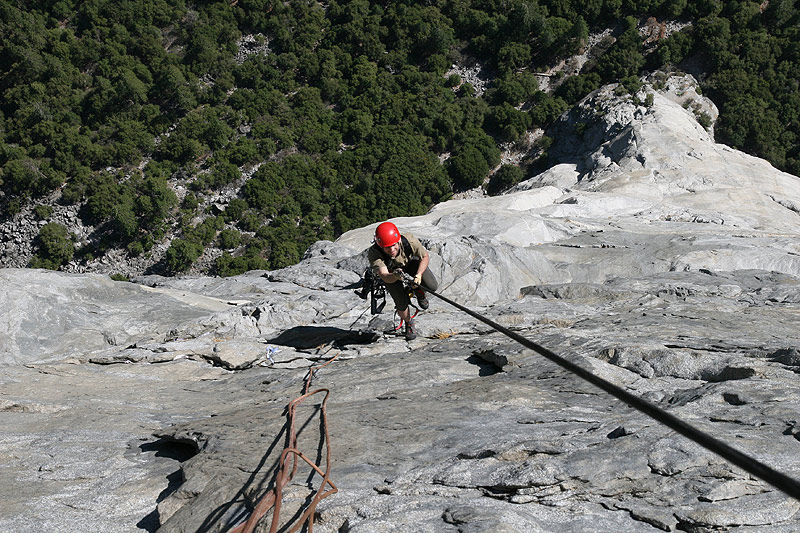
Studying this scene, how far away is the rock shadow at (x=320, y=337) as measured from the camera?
10.1 meters

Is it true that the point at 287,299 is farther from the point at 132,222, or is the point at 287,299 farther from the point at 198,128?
the point at 198,128

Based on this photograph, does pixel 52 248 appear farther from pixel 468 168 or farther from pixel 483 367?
pixel 483 367

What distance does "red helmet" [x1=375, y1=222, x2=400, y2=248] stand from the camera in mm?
8523

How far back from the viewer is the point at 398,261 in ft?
30.0

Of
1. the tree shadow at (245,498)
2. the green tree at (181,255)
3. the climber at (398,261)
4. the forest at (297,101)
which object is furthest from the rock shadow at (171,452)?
the green tree at (181,255)

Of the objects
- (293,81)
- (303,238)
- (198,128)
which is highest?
(293,81)

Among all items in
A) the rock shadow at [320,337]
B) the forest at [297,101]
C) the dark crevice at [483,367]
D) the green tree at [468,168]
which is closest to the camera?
the dark crevice at [483,367]

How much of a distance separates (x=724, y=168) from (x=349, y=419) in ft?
104

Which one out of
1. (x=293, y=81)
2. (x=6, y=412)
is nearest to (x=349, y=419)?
(x=6, y=412)

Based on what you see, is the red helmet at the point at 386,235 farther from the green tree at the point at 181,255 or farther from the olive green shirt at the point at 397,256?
the green tree at the point at 181,255

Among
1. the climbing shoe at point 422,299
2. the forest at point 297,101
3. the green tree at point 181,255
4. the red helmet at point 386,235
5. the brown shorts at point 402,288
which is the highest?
the forest at point 297,101

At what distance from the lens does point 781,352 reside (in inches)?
251

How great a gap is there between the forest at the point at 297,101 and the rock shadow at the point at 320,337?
35.3 m

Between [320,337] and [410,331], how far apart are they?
1923 mm
